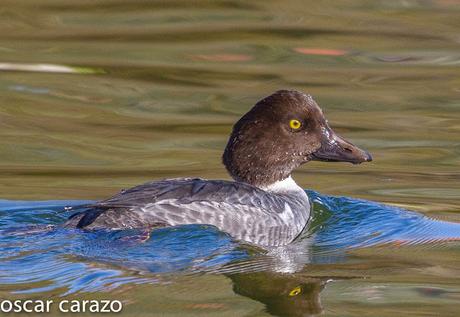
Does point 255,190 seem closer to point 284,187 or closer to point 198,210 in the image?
point 198,210

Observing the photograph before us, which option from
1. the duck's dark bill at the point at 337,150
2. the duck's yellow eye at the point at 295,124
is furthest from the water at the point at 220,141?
the duck's yellow eye at the point at 295,124

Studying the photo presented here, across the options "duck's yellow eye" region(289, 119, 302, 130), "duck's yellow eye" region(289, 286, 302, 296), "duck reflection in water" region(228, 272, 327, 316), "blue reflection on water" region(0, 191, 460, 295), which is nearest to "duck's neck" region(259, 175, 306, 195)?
"blue reflection on water" region(0, 191, 460, 295)

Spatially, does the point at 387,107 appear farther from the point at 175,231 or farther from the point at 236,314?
the point at 236,314

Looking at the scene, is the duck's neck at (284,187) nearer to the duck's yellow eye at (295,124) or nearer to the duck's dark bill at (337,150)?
the duck's dark bill at (337,150)

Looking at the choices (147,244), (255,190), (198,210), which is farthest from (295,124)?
(147,244)

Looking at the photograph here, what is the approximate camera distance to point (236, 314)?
245 inches

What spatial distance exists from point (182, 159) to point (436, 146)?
2204 mm

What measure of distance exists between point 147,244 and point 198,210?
458 mm

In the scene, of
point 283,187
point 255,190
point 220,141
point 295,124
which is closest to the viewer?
point 255,190

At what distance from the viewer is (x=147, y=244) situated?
7598 millimetres

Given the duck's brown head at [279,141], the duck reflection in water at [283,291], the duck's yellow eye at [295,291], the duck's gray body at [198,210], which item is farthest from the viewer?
the duck's brown head at [279,141]

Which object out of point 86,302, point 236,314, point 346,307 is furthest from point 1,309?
point 346,307

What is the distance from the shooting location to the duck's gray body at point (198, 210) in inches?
305

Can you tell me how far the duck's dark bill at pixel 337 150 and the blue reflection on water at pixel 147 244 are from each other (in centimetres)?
38
